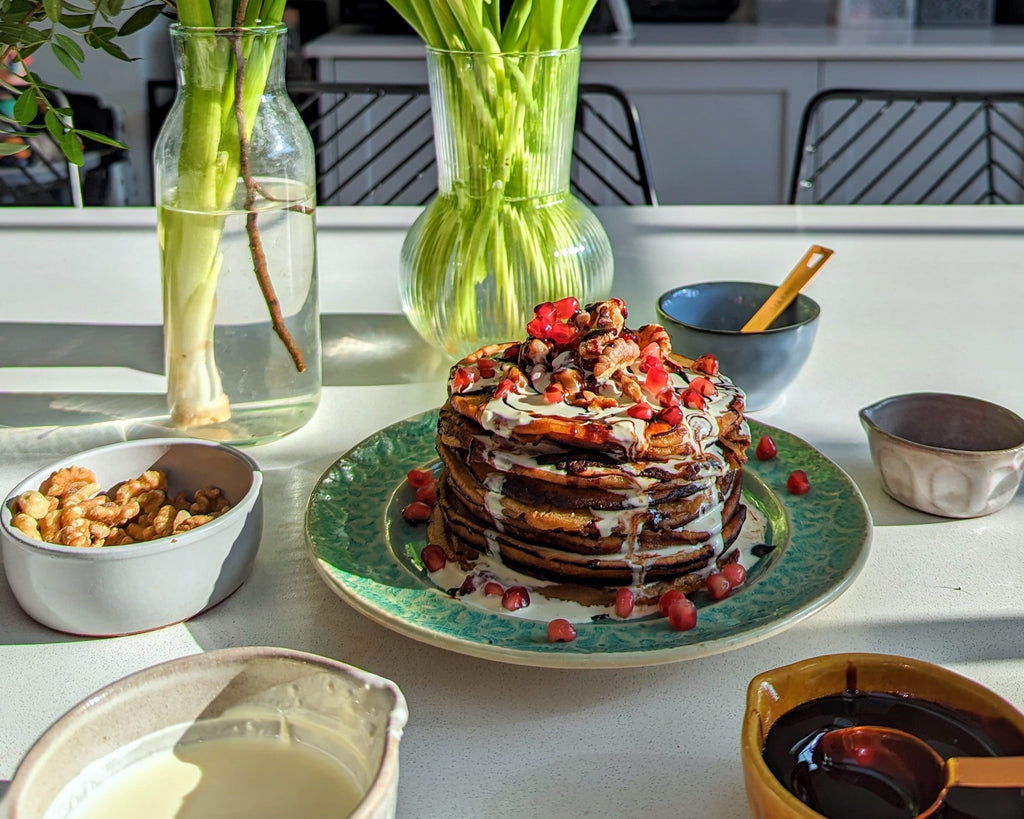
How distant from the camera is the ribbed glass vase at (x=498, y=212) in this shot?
1.07m

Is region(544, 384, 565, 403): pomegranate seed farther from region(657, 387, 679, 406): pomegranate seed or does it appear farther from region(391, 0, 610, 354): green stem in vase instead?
region(391, 0, 610, 354): green stem in vase

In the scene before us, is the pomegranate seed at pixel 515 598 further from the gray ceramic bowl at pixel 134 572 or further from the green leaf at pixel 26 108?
the green leaf at pixel 26 108

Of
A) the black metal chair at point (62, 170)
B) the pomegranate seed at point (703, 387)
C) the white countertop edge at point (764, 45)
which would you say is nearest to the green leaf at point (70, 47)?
the pomegranate seed at point (703, 387)

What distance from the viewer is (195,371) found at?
1030 mm

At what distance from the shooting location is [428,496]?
915 mm

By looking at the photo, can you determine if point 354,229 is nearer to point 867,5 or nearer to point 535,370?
point 535,370

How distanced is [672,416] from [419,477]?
0.24m

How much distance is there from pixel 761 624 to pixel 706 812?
0.12 m

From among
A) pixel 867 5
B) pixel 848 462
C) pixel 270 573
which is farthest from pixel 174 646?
pixel 867 5

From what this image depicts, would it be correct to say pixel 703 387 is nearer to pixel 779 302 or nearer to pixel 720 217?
pixel 779 302

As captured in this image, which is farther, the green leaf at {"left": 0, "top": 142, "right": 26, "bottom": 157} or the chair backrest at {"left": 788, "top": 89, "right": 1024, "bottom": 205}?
the chair backrest at {"left": 788, "top": 89, "right": 1024, "bottom": 205}

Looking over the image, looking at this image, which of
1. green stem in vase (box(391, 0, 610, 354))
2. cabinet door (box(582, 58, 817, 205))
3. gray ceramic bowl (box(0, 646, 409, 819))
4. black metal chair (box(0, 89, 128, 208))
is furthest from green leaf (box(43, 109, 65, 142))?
cabinet door (box(582, 58, 817, 205))

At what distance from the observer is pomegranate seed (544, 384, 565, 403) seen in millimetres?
803

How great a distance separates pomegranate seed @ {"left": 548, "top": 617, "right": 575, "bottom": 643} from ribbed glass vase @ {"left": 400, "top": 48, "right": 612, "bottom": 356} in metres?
0.48
